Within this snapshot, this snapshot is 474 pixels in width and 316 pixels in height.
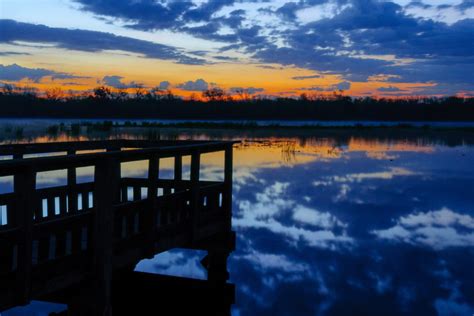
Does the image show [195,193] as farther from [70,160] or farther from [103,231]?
[70,160]

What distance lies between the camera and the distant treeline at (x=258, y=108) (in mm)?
117000

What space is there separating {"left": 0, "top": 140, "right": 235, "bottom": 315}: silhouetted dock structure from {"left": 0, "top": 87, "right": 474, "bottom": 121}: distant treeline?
108691mm

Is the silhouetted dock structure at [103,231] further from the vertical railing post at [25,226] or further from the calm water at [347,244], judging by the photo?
the calm water at [347,244]

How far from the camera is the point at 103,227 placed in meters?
6.25

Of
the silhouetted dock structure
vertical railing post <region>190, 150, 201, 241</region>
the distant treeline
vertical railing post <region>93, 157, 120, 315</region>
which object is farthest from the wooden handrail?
the distant treeline

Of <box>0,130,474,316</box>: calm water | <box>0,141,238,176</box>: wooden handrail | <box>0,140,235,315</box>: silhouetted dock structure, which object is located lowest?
<box>0,130,474,316</box>: calm water

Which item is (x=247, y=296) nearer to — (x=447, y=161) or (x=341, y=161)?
(x=341, y=161)

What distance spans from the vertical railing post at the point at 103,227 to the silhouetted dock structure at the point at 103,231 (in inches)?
0.4

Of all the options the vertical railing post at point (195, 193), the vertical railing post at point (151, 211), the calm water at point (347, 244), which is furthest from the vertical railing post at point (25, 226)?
the calm water at point (347, 244)

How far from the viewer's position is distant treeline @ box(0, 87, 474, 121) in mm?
117000

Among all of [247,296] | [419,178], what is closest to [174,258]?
[247,296]

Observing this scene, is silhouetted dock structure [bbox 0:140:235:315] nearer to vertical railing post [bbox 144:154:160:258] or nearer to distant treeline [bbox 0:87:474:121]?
vertical railing post [bbox 144:154:160:258]

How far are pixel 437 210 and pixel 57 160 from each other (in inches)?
494

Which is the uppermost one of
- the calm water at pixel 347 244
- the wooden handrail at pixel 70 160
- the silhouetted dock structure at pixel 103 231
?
the wooden handrail at pixel 70 160
